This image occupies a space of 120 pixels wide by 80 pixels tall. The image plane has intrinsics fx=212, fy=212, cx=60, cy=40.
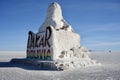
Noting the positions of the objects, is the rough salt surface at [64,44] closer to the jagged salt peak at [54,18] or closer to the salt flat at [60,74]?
the jagged salt peak at [54,18]

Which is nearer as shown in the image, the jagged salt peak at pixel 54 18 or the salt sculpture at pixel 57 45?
the salt sculpture at pixel 57 45

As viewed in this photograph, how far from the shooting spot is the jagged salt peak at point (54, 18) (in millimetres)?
26766

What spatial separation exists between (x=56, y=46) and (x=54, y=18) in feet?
17.1

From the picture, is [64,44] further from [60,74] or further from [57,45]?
[60,74]

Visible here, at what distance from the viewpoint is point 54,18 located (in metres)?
27.1

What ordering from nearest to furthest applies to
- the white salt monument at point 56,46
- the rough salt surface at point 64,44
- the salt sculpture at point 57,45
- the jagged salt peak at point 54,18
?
the white salt monument at point 56,46, the salt sculpture at point 57,45, the rough salt surface at point 64,44, the jagged salt peak at point 54,18

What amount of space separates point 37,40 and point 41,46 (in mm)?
1590

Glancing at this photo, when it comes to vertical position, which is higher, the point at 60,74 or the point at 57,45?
the point at 57,45

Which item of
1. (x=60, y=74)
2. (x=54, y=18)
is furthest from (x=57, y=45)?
(x=60, y=74)

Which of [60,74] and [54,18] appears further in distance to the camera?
[54,18]

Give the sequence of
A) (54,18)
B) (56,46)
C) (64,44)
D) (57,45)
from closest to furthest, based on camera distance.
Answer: (56,46) < (57,45) < (64,44) < (54,18)

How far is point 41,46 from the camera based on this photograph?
25.3 metres

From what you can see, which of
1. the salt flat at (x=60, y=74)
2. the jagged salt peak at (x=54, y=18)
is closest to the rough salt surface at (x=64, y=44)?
the jagged salt peak at (x=54, y=18)

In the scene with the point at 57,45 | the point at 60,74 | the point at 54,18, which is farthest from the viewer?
the point at 54,18
